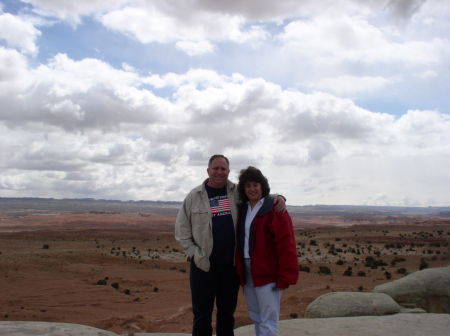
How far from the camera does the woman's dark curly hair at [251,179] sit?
408cm

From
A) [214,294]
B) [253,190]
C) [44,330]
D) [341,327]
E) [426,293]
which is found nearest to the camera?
[253,190]

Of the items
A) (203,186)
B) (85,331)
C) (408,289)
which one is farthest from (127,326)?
(203,186)

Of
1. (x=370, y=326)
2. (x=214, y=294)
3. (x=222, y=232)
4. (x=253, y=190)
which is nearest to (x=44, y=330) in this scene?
(x=214, y=294)

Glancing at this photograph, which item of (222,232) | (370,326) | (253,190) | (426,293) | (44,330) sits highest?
(253,190)

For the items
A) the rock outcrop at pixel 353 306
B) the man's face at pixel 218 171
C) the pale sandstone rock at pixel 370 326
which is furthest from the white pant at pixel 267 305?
the rock outcrop at pixel 353 306

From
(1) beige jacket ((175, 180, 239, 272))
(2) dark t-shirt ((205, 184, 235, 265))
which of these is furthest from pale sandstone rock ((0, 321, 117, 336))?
(2) dark t-shirt ((205, 184, 235, 265))

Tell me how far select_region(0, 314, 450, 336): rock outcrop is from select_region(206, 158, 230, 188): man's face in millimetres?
2368

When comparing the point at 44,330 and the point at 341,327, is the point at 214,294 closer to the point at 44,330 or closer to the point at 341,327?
the point at 44,330

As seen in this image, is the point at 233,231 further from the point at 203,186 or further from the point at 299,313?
the point at 299,313

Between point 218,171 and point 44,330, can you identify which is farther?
point 44,330

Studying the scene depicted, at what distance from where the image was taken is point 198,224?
4.20 m

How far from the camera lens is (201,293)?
4.21 meters

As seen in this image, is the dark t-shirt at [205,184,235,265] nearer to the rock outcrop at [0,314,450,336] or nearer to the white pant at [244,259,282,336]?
the white pant at [244,259,282,336]

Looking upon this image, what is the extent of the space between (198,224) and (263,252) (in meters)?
0.70
